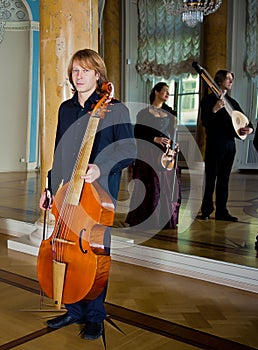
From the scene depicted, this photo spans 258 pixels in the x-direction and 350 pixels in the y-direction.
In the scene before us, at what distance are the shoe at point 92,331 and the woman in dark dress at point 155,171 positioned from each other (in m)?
2.28

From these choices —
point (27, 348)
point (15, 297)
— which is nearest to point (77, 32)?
point (15, 297)

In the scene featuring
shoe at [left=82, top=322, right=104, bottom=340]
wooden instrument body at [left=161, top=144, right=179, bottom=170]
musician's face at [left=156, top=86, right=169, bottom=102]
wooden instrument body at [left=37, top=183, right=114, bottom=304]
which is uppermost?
musician's face at [left=156, top=86, right=169, bottom=102]

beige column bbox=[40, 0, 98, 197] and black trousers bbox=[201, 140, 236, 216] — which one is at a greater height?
beige column bbox=[40, 0, 98, 197]

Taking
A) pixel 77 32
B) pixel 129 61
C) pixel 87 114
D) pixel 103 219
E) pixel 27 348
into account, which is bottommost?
pixel 27 348

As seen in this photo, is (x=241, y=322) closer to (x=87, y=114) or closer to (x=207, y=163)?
(x=87, y=114)

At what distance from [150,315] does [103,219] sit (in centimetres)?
84

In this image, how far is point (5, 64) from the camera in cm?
1016

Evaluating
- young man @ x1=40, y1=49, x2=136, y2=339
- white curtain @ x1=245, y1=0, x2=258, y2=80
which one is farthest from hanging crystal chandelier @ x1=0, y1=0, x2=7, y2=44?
young man @ x1=40, y1=49, x2=136, y2=339

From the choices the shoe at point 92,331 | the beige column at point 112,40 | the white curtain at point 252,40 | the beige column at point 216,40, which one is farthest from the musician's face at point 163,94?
the beige column at point 112,40

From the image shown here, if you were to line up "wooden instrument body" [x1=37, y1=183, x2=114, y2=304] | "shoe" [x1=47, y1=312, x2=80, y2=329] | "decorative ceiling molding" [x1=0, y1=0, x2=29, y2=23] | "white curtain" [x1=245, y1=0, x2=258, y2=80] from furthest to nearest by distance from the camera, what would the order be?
1. "decorative ceiling molding" [x1=0, y1=0, x2=29, y2=23]
2. "white curtain" [x1=245, y1=0, x2=258, y2=80]
3. "shoe" [x1=47, y1=312, x2=80, y2=329]
4. "wooden instrument body" [x1=37, y1=183, x2=114, y2=304]

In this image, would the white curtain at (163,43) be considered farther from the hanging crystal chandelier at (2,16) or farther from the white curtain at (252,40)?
the hanging crystal chandelier at (2,16)

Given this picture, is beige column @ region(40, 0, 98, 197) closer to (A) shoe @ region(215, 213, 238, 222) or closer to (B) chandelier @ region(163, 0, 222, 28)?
(A) shoe @ region(215, 213, 238, 222)

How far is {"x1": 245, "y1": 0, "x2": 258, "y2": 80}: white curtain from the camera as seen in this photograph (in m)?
9.91

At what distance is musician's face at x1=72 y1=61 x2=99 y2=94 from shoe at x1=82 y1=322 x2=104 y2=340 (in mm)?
1177
